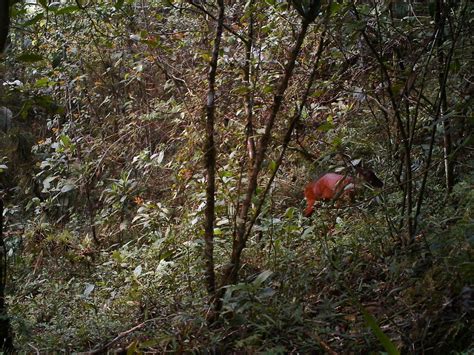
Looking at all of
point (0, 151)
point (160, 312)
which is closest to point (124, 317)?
point (160, 312)

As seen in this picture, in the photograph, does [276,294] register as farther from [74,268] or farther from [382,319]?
[74,268]

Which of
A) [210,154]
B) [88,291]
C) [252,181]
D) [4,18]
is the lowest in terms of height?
[88,291]

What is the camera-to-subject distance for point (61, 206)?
21.1 ft

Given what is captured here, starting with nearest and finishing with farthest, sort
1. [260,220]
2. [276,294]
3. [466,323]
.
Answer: [466,323], [276,294], [260,220]

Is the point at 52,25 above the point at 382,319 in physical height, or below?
above

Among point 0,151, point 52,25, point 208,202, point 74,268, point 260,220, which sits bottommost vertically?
point 74,268

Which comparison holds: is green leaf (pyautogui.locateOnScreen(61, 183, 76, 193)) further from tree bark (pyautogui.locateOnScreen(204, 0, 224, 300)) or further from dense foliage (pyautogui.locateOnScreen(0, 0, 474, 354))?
tree bark (pyautogui.locateOnScreen(204, 0, 224, 300))

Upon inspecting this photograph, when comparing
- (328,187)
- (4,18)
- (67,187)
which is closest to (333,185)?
(328,187)

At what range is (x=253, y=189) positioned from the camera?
2.72 metres

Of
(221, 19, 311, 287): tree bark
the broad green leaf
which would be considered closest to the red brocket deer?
(221, 19, 311, 287): tree bark

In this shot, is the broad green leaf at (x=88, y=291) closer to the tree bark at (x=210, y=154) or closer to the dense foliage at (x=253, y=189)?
the dense foliage at (x=253, y=189)

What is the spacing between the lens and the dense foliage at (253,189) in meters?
2.41

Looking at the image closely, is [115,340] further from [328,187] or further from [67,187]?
[67,187]

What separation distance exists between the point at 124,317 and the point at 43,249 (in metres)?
2.45
